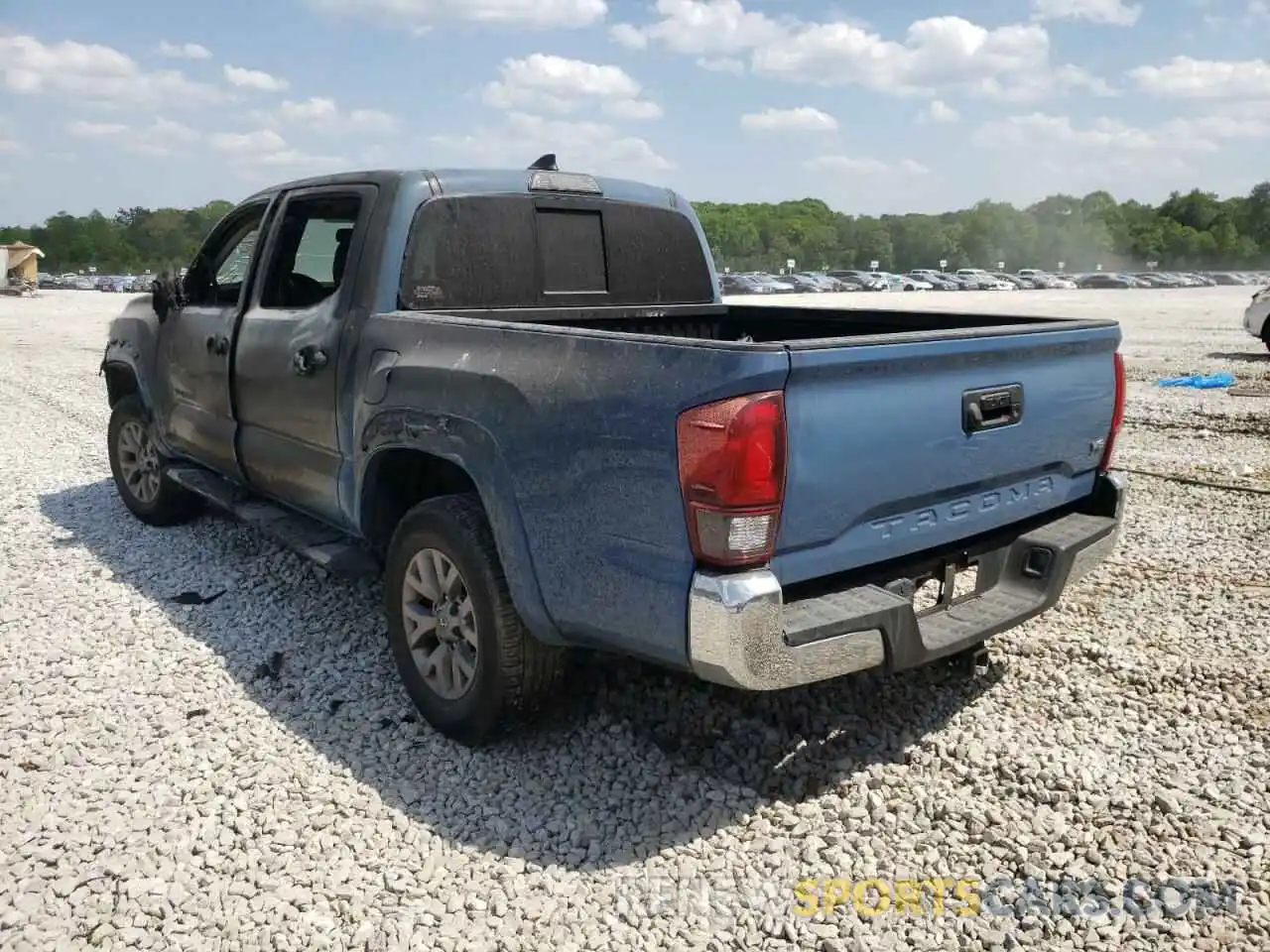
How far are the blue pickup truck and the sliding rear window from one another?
14mm

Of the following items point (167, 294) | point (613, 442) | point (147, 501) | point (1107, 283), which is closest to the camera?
point (613, 442)

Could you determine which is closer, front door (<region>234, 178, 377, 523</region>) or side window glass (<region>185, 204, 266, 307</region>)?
front door (<region>234, 178, 377, 523</region>)

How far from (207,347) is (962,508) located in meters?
3.97

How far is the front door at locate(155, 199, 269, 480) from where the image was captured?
5.26m

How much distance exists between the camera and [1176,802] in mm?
3391

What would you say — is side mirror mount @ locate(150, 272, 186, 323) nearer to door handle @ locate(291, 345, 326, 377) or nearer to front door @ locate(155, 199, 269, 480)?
front door @ locate(155, 199, 269, 480)

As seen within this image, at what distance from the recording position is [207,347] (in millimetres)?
5359

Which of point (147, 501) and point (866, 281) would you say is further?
point (866, 281)

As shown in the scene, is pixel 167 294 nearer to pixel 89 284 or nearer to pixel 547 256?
pixel 547 256

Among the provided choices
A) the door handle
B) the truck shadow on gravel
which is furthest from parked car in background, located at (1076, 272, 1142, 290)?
the door handle

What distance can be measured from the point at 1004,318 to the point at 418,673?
2.84 metres

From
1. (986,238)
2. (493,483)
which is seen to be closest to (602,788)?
(493,483)

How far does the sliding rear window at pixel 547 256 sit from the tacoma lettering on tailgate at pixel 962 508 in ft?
6.91

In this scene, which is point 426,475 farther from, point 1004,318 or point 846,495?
point 1004,318
